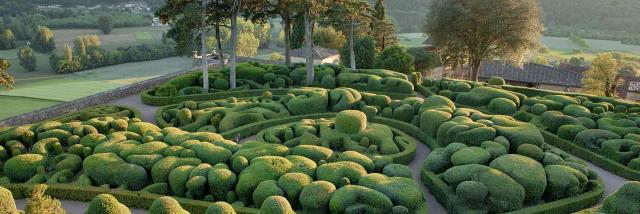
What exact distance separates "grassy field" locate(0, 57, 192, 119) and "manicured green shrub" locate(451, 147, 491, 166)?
68.2m

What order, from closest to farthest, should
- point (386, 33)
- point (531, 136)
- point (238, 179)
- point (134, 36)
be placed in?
1. point (238, 179)
2. point (531, 136)
3. point (386, 33)
4. point (134, 36)

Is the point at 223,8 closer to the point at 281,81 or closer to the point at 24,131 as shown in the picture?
the point at 281,81

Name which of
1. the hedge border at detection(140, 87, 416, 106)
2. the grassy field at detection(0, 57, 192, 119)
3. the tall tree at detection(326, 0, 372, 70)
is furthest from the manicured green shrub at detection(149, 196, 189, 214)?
the grassy field at detection(0, 57, 192, 119)

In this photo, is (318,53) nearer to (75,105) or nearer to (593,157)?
(75,105)

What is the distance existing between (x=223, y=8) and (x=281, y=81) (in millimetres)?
8896

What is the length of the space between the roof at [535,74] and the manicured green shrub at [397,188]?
44.7 meters

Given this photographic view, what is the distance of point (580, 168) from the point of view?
23312mm

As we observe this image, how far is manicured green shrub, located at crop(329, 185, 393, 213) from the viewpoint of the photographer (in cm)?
1916

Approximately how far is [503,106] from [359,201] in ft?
62.7

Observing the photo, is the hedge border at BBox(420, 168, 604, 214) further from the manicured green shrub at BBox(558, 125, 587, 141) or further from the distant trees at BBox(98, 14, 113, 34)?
the distant trees at BBox(98, 14, 113, 34)

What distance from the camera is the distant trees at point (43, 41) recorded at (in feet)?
424

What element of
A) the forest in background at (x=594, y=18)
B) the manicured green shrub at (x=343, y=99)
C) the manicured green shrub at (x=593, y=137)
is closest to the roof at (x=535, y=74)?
the manicured green shrub at (x=343, y=99)

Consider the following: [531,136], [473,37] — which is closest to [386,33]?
[473,37]

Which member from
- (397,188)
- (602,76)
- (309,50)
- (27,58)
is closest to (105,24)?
(27,58)
